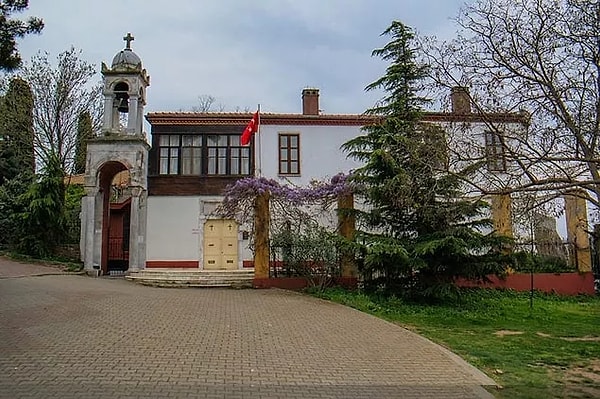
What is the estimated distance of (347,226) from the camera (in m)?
17.6

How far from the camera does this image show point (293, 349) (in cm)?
898

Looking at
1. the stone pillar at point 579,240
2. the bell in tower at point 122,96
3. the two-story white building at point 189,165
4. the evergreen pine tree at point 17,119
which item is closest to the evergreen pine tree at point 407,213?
the stone pillar at point 579,240

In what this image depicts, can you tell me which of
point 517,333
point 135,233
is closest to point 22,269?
point 135,233

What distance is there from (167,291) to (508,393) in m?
12.4

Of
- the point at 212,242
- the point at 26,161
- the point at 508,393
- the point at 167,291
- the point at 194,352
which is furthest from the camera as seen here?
the point at 26,161

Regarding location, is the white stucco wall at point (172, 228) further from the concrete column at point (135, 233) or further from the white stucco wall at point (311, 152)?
the white stucco wall at point (311, 152)

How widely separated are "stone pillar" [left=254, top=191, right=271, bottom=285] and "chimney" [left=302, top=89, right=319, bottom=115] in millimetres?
9109

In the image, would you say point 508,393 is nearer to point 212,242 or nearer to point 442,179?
point 442,179

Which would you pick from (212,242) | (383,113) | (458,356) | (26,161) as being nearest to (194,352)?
(458,356)

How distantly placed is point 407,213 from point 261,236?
16.6 ft

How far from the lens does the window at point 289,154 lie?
82.2 feet

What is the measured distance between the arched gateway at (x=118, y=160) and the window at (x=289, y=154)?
623 centimetres

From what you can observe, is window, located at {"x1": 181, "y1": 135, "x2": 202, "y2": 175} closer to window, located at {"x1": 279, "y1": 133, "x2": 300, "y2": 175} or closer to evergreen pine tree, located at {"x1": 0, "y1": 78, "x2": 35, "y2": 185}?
window, located at {"x1": 279, "y1": 133, "x2": 300, "y2": 175}

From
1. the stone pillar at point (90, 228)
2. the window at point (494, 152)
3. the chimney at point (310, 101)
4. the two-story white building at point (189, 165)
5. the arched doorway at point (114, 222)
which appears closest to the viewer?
the window at point (494, 152)
